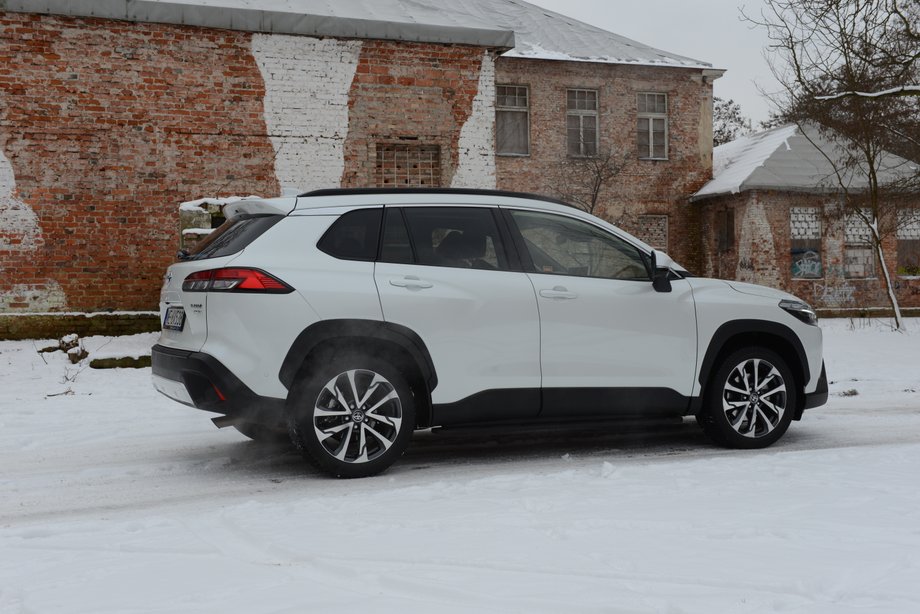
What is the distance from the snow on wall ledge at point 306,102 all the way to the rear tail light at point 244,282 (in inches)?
370

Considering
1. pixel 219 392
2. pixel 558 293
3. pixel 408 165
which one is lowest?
pixel 219 392

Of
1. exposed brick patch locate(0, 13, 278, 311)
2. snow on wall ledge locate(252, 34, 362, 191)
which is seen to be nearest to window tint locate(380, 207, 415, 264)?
snow on wall ledge locate(252, 34, 362, 191)

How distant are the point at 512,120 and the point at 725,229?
6.59 metres

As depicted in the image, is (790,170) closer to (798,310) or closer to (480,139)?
(480,139)

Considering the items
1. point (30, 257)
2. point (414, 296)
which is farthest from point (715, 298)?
point (30, 257)

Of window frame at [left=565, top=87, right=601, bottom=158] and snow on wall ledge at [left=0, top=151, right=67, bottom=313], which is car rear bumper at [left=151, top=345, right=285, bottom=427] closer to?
snow on wall ledge at [left=0, top=151, right=67, bottom=313]

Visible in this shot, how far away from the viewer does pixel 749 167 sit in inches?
890

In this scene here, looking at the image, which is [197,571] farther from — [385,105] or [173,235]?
[385,105]

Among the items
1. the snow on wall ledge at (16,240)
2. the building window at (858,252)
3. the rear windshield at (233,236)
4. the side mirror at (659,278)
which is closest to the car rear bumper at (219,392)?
the rear windshield at (233,236)

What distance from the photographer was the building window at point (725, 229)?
2295 cm

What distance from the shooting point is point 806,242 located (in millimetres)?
22953

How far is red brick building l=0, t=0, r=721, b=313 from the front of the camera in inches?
516

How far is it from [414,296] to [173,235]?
9.52 meters

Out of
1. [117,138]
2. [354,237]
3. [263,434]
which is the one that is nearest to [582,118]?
[117,138]
